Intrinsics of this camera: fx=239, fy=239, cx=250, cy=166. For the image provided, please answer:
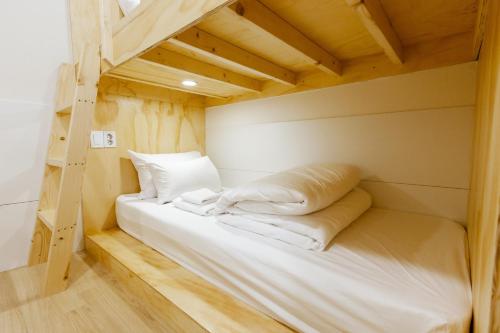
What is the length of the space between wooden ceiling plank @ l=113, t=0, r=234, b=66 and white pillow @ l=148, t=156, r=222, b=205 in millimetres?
754

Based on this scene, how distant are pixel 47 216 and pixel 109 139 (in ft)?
2.08

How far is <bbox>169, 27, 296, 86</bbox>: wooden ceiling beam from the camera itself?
3.62 feet

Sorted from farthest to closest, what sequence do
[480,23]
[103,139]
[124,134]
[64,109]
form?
[124,134]
[103,139]
[64,109]
[480,23]

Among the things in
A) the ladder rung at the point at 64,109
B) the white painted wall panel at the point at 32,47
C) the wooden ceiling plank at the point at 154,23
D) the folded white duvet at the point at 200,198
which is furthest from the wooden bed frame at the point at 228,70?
the folded white duvet at the point at 200,198

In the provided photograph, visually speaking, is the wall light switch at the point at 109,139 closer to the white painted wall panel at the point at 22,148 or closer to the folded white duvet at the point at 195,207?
the white painted wall panel at the point at 22,148

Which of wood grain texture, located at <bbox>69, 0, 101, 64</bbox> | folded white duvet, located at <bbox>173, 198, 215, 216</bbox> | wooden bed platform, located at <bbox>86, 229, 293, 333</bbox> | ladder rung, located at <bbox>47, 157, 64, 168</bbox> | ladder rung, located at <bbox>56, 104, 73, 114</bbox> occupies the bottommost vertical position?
wooden bed platform, located at <bbox>86, 229, 293, 333</bbox>

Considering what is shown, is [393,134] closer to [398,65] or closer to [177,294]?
[398,65]

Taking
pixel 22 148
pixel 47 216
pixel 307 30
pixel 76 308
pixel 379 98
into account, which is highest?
pixel 307 30

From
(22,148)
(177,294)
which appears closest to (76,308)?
(177,294)

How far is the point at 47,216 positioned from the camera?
1.46 m

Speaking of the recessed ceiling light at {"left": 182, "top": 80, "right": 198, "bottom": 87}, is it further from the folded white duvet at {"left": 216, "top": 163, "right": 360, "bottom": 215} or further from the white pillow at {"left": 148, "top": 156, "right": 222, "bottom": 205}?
the folded white duvet at {"left": 216, "top": 163, "right": 360, "bottom": 215}

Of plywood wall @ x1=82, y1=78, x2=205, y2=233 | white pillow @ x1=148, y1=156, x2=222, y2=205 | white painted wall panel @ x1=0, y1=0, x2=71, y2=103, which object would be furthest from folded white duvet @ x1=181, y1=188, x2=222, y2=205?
white painted wall panel @ x1=0, y1=0, x2=71, y2=103

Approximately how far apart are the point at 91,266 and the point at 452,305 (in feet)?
6.01

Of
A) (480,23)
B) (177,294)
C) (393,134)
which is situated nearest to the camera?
(480,23)
